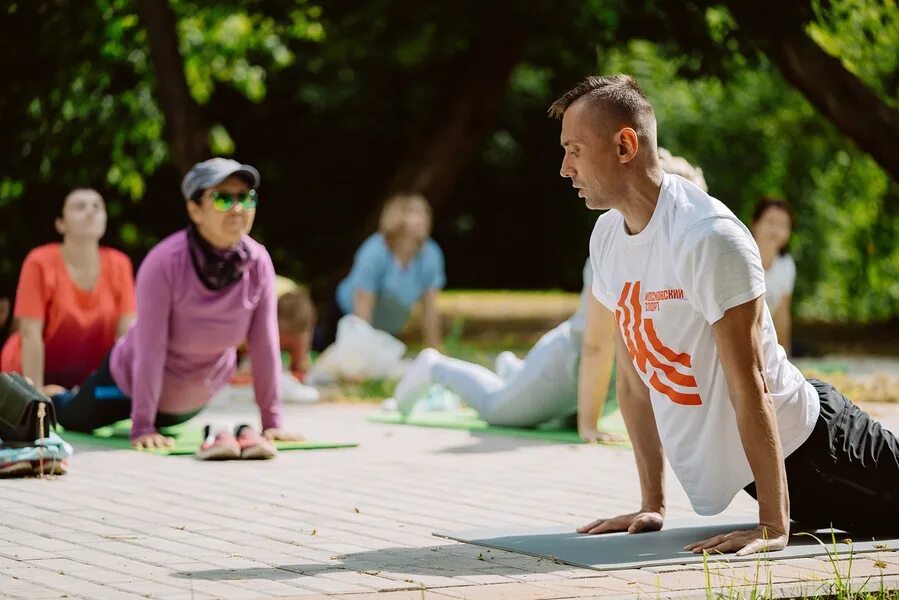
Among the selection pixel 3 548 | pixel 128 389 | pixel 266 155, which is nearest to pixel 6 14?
pixel 128 389

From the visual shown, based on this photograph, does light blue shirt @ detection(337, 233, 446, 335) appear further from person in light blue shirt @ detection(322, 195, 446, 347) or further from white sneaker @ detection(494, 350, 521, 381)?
white sneaker @ detection(494, 350, 521, 381)

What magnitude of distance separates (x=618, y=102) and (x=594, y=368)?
142 inches

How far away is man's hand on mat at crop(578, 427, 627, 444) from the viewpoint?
351 inches

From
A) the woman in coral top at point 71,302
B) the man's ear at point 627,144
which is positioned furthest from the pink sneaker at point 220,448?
the man's ear at point 627,144

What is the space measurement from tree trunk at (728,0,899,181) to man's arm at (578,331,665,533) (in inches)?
241

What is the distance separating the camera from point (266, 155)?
24016 millimetres

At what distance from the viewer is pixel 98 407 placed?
356 inches


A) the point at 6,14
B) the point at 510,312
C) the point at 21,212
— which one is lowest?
the point at 510,312

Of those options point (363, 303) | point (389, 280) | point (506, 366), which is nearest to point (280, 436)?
point (506, 366)

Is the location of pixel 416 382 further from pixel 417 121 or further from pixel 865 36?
pixel 417 121

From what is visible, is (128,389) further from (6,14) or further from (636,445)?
(6,14)

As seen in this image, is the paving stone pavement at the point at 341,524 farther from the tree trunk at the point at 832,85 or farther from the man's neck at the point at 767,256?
the tree trunk at the point at 832,85

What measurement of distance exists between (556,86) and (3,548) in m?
16.3

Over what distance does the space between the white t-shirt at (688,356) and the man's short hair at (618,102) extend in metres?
0.22
